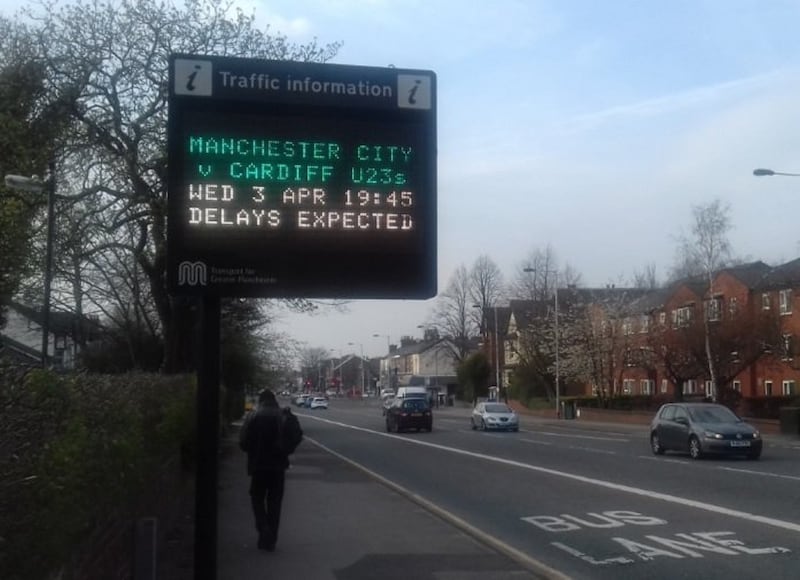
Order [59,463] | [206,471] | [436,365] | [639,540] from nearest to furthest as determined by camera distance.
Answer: [59,463], [206,471], [639,540], [436,365]

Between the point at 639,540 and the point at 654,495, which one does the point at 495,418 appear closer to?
the point at 654,495

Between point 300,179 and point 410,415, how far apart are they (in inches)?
1583

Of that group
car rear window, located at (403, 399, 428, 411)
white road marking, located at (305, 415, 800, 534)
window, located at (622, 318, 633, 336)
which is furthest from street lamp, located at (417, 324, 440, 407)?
white road marking, located at (305, 415, 800, 534)

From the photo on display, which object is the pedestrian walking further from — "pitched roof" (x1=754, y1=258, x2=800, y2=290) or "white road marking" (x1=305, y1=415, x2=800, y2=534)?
"pitched roof" (x1=754, y1=258, x2=800, y2=290)

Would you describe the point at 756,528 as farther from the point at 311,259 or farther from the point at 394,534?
the point at 311,259

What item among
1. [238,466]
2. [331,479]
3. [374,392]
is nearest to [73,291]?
[238,466]

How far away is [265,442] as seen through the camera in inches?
472

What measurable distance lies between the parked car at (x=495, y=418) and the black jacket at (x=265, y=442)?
3752cm

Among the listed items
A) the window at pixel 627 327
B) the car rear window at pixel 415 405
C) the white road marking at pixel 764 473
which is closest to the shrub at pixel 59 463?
the white road marking at pixel 764 473

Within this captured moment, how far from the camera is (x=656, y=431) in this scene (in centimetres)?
3003

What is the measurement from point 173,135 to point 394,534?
7.15m

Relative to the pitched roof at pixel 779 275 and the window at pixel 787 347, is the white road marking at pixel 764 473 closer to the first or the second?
the window at pixel 787 347

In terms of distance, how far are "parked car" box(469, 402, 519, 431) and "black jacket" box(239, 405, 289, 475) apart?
37.5 meters

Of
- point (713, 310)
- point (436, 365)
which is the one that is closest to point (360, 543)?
point (713, 310)
